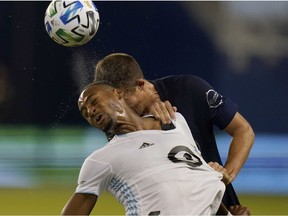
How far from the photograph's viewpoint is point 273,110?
268 inches

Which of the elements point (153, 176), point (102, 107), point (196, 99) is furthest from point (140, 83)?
point (153, 176)

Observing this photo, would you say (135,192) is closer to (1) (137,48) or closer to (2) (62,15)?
(2) (62,15)

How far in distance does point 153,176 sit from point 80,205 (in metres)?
0.29

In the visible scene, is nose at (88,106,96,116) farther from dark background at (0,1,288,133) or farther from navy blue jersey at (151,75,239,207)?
dark background at (0,1,288,133)

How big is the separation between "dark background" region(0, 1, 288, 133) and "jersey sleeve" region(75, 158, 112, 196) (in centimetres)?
386

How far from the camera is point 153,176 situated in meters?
2.92

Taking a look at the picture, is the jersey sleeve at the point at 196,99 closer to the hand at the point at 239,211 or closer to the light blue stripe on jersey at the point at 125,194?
the hand at the point at 239,211

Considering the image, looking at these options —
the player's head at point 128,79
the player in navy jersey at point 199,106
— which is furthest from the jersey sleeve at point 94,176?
the player in navy jersey at point 199,106

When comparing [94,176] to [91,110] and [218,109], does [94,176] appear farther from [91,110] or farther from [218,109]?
[218,109]

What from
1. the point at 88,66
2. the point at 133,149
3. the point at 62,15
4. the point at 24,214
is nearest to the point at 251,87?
the point at 88,66

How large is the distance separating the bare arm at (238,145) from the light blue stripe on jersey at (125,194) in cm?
69

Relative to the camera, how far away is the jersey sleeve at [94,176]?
2.96m

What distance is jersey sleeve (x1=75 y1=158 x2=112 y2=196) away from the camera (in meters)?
2.96

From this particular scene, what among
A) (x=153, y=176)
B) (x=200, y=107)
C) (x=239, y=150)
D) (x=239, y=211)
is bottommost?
(x=239, y=211)
